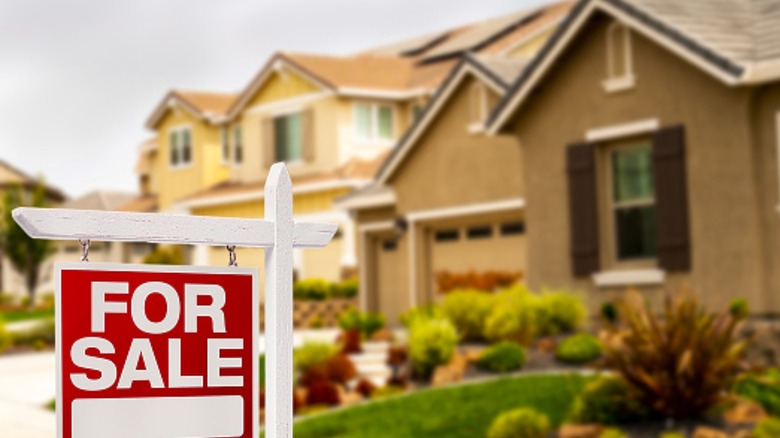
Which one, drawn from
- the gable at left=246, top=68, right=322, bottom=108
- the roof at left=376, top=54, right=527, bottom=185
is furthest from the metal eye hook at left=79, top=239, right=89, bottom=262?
the gable at left=246, top=68, right=322, bottom=108

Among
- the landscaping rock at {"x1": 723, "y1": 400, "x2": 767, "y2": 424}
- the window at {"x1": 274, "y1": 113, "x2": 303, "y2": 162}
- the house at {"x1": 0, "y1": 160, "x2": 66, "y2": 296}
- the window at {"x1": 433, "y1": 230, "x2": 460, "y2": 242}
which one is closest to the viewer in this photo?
the landscaping rock at {"x1": 723, "y1": 400, "x2": 767, "y2": 424}

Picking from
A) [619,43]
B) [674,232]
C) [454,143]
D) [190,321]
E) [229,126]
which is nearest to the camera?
[190,321]

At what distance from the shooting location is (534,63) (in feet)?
68.7

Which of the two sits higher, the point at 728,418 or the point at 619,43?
the point at 619,43

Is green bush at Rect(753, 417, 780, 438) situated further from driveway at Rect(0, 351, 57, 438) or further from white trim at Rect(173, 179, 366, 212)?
white trim at Rect(173, 179, 366, 212)

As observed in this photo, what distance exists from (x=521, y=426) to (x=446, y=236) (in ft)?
43.1

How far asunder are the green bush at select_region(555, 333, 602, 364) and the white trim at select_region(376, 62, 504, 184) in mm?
8484

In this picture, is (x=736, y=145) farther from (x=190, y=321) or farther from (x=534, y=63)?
(x=190, y=321)

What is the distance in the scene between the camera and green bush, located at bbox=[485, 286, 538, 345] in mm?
19125

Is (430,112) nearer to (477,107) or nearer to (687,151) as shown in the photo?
(477,107)

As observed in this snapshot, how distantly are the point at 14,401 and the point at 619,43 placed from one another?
35.4 ft

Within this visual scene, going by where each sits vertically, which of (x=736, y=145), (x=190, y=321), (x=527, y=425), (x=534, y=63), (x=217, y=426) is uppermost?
(x=534, y=63)

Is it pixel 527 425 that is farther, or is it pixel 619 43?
pixel 619 43

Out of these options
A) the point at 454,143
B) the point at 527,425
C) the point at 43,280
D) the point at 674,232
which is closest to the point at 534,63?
the point at 674,232
